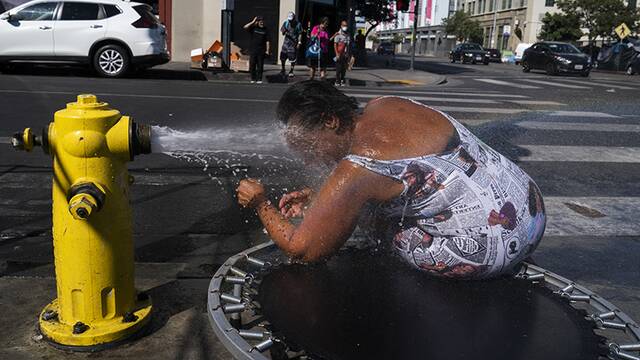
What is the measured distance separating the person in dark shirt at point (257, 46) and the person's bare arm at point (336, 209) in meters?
12.2

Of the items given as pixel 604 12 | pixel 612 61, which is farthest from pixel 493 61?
pixel 612 61

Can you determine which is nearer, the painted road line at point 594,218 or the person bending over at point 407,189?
the person bending over at point 407,189

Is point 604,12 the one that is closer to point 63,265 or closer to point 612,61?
point 612,61

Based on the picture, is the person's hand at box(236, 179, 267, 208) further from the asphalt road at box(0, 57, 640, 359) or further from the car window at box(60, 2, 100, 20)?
the car window at box(60, 2, 100, 20)

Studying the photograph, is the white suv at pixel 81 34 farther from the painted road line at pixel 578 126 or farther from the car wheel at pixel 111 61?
the painted road line at pixel 578 126

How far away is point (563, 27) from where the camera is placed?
51656 millimetres

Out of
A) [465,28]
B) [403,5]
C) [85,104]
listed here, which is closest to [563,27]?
[465,28]

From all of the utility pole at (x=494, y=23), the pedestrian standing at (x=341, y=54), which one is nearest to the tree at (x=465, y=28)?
the utility pole at (x=494, y=23)

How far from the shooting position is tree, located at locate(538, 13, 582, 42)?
165ft

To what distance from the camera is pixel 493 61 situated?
163 ft

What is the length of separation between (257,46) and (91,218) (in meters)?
12.1

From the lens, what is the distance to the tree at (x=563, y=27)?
5038 centimetres

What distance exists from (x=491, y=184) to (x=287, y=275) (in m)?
0.87

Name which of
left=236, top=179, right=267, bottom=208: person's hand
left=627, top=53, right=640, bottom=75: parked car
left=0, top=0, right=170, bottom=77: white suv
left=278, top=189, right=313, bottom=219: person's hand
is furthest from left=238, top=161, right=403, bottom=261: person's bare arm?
left=627, top=53, right=640, bottom=75: parked car
